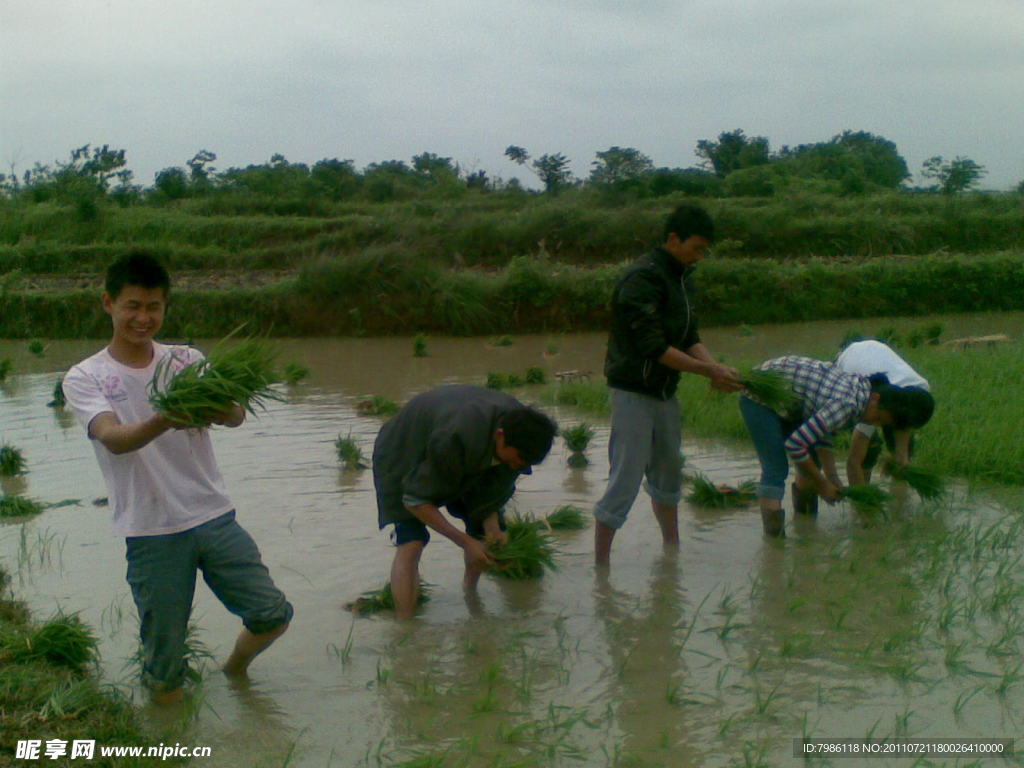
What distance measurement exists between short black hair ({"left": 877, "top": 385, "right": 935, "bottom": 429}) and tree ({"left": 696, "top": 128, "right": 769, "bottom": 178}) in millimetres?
33405

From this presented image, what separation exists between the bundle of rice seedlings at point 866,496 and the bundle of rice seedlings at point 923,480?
0.26 metres

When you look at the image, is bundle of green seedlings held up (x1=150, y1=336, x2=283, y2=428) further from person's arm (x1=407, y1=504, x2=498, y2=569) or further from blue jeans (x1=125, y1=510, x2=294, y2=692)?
person's arm (x1=407, y1=504, x2=498, y2=569)

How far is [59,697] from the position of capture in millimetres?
A: 3240

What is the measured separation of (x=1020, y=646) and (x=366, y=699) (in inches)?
98.3

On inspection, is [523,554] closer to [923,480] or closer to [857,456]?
[857,456]

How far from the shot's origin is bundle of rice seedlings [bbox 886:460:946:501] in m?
5.61

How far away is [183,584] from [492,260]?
19688 millimetres

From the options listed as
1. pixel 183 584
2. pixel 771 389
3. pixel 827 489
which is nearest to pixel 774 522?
pixel 827 489

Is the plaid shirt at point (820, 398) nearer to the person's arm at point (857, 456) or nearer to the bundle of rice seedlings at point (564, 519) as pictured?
the person's arm at point (857, 456)

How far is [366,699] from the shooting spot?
3658 mm

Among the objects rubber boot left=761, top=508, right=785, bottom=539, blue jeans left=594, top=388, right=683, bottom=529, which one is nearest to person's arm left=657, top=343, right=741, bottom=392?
blue jeans left=594, top=388, right=683, bottom=529

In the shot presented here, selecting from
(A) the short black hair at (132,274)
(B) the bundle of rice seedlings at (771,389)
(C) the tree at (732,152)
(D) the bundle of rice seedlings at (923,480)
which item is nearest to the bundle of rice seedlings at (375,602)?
(A) the short black hair at (132,274)

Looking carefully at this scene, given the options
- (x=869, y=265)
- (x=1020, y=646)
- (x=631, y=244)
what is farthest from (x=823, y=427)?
(x=631, y=244)

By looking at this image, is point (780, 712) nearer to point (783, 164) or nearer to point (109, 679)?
point (109, 679)
